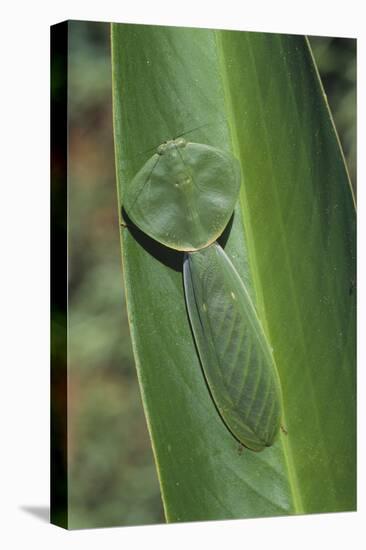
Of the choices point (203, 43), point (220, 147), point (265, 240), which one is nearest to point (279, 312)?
point (265, 240)

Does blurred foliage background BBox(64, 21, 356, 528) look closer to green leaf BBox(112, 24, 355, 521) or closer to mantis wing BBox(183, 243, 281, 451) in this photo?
green leaf BBox(112, 24, 355, 521)

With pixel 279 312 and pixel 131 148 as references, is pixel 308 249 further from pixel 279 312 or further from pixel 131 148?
pixel 131 148

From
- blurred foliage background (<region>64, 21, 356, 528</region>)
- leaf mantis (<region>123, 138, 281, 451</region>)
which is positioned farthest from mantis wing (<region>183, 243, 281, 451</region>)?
blurred foliage background (<region>64, 21, 356, 528</region>)

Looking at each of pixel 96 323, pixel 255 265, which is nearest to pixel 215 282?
pixel 255 265

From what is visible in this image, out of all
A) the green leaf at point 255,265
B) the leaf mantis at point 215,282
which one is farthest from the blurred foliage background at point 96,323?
the leaf mantis at point 215,282

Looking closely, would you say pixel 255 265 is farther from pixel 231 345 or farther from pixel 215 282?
pixel 231 345
